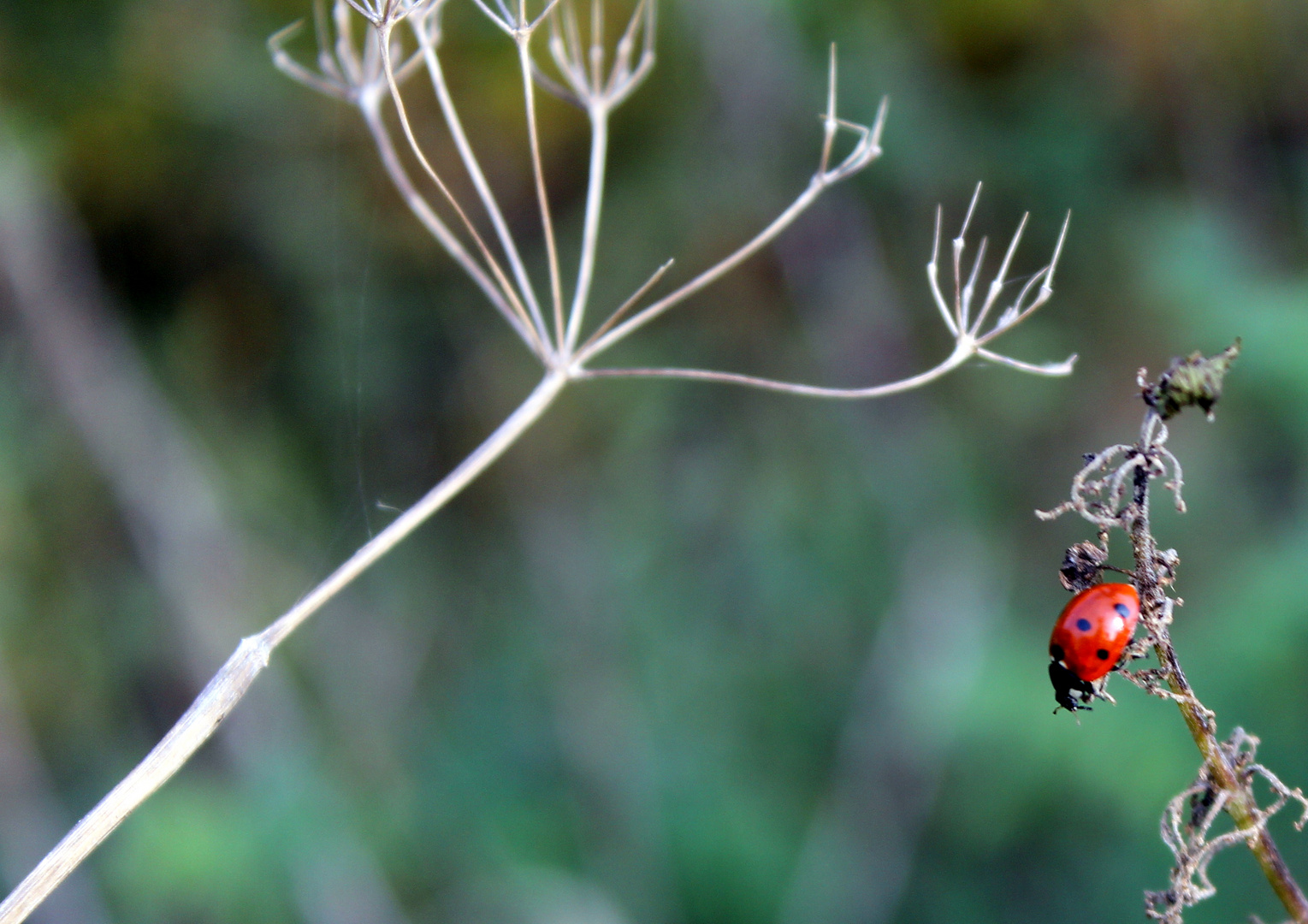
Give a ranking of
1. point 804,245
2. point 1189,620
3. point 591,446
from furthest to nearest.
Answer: point 591,446, point 804,245, point 1189,620

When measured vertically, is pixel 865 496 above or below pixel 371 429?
above

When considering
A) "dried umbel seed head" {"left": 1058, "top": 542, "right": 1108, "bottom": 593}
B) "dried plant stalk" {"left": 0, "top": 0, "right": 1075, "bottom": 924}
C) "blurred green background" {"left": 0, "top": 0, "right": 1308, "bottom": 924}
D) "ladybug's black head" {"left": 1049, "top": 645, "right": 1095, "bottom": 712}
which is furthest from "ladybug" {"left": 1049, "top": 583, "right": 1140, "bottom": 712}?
"blurred green background" {"left": 0, "top": 0, "right": 1308, "bottom": 924}

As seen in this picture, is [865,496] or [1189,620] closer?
[1189,620]

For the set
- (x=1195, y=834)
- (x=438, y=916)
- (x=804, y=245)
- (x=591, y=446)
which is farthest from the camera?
(x=591, y=446)

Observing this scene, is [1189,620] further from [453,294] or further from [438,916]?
[453,294]

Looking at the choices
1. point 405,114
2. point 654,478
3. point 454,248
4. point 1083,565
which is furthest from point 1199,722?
point 654,478

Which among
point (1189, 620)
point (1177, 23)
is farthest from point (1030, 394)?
point (1177, 23)
